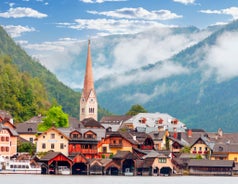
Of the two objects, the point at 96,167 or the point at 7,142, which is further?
the point at 7,142

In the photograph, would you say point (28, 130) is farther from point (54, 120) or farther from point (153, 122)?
point (153, 122)

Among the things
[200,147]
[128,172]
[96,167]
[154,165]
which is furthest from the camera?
[200,147]

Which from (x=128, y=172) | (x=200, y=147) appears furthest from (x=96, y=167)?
(x=200, y=147)

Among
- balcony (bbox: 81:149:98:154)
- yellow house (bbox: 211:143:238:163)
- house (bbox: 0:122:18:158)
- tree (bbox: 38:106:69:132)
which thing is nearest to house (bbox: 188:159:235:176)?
yellow house (bbox: 211:143:238:163)

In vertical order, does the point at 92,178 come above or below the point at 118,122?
below

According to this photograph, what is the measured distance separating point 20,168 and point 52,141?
1160 cm

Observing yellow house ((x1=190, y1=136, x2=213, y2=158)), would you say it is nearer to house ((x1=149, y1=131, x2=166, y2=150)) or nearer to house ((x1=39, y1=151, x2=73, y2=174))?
house ((x1=149, y1=131, x2=166, y2=150))

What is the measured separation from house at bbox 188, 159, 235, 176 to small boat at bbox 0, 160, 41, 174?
25.8 metres

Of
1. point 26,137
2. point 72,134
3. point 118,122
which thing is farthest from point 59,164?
point 118,122

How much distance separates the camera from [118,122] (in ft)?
643

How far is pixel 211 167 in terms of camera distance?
452ft

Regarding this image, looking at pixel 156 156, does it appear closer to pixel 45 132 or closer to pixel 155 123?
pixel 45 132

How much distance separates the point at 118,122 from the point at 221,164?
61147mm

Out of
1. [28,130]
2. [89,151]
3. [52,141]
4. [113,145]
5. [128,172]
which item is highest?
[28,130]
